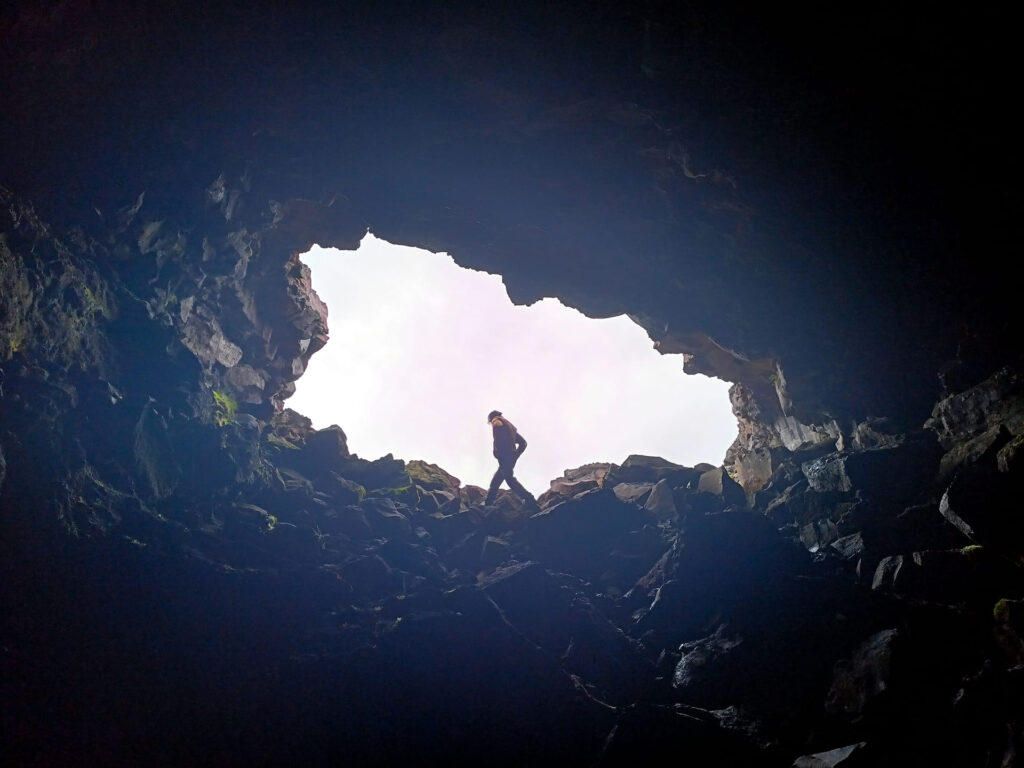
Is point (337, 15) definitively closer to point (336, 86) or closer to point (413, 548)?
point (336, 86)

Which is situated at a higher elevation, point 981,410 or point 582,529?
point 981,410

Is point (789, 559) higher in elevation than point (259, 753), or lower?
higher

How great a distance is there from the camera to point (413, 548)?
16.6m

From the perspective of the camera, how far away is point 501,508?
66.9 feet

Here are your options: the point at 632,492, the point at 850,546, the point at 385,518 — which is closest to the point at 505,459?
the point at 632,492

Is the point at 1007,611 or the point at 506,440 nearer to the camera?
the point at 1007,611

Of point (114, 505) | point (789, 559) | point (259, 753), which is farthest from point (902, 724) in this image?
point (114, 505)

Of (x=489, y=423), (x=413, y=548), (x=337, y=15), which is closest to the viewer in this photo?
(x=337, y=15)

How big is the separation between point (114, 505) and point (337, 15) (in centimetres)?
1244

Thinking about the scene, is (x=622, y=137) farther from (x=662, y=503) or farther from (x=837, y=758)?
(x=837, y=758)

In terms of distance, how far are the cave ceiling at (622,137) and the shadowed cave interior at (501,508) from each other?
0.08 metres

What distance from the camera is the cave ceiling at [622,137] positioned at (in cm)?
1158

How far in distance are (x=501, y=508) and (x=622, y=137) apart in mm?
13213

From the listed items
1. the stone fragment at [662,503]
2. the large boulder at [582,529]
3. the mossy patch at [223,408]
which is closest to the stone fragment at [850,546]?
the stone fragment at [662,503]
